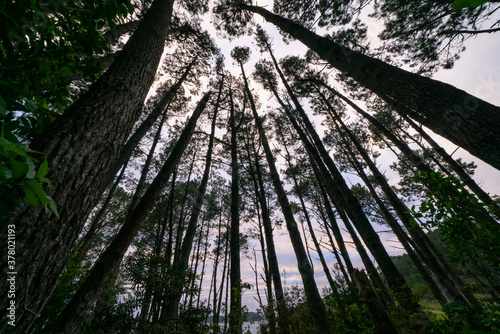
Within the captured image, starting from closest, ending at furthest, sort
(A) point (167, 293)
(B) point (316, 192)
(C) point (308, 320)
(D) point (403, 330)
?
(D) point (403, 330) → (A) point (167, 293) → (C) point (308, 320) → (B) point (316, 192)

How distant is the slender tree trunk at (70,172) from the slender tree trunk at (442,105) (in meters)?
2.71

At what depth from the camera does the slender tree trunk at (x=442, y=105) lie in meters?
1.57

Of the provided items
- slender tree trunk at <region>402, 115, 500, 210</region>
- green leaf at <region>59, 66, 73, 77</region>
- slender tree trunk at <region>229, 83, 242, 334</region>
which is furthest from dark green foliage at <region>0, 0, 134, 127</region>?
slender tree trunk at <region>402, 115, 500, 210</region>

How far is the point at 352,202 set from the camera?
3914 millimetres

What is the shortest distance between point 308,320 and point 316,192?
8.64 meters

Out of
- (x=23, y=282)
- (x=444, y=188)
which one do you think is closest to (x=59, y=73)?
(x=23, y=282)

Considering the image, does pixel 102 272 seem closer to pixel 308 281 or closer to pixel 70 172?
pixel 70 172

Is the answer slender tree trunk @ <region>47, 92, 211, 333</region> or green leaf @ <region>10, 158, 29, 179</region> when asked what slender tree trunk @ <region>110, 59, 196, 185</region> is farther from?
green leaf @ <region>10, 158, 29, 179</region>

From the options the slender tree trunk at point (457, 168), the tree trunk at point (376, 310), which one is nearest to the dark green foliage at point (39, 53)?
the tree trunk at point (376, 310)

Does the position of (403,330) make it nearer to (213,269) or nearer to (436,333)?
(436,333)

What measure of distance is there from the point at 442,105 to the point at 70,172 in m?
3.02

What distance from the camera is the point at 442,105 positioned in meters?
1.82

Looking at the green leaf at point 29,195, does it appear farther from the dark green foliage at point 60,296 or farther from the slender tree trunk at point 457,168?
the slender tree trunk at point 457,168

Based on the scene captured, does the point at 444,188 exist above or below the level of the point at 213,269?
below
